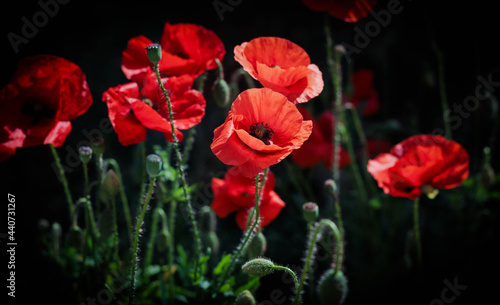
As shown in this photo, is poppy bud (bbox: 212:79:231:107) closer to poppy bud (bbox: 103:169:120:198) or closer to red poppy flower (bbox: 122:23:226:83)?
red poppy flower (bbox: 122:23:226:83)

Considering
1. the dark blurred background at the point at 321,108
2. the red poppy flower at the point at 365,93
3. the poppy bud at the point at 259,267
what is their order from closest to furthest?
the poppy bud at the point at 259,267, the dark blurred background at the point at 321,108, the red poppy flower at the point at 365,93

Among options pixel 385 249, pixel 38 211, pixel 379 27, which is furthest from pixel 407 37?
pixel 38 211

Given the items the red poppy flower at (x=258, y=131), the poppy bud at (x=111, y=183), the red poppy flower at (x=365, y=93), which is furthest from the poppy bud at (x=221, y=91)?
the red poppy flower at (x=365, y=93)

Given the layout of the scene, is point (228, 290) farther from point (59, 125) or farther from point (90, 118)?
point (90, 118)

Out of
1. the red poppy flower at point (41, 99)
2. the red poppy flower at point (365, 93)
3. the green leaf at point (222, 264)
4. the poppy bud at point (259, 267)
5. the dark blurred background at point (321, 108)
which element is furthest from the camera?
the red poppy flower at point (365, 93)

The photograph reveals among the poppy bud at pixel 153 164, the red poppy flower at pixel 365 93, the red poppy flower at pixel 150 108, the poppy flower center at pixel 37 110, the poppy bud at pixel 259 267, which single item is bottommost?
the red poppy flower at pixel 365 93

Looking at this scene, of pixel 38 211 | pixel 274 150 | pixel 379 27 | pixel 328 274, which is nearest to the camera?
pixel 274 150

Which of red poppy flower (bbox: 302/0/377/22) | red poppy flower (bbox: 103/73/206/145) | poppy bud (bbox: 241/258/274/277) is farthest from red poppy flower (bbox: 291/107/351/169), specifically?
poppy bud (bbox: 241/258/274/277)

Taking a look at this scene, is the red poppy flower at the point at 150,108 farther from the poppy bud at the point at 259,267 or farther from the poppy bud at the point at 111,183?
the poppy bud at the point at 259,267
